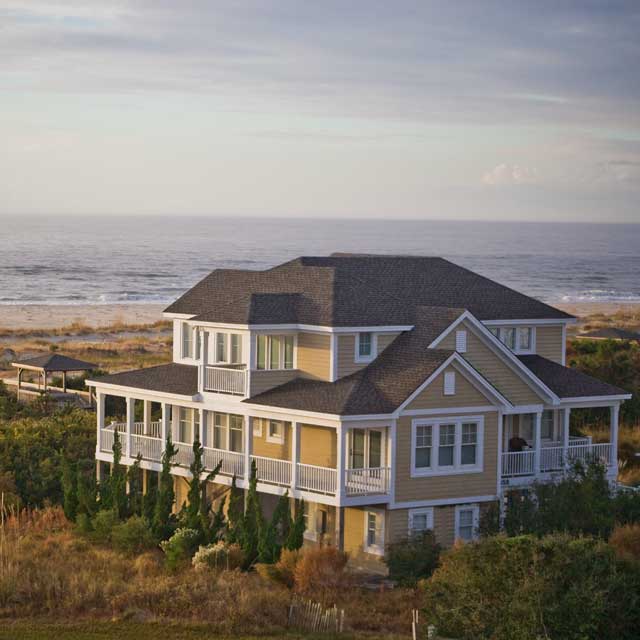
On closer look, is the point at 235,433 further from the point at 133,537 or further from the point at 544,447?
the point at 544,447

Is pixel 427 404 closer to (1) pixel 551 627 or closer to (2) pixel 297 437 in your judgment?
(2) pixel 297 437

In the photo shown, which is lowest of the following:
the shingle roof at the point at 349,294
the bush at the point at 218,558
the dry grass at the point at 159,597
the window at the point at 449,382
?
the dry grass at the point at 159,597

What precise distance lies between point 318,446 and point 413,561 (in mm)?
5013

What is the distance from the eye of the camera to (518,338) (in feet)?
143

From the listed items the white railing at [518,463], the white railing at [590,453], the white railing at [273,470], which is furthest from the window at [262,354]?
the white railing at [590,453]

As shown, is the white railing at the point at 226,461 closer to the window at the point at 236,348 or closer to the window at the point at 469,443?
the window at the point at 236,348

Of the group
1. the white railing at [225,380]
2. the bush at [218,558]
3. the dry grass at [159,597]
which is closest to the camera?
the dry grass at [159,597]

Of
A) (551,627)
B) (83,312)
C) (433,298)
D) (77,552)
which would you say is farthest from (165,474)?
(83,312)

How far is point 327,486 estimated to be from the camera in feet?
120

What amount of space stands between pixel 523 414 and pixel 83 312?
100887 millimetres

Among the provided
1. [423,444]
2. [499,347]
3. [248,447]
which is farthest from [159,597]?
[499,347]

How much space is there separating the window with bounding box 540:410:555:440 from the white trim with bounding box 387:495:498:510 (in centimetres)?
439

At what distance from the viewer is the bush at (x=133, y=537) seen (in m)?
36.7

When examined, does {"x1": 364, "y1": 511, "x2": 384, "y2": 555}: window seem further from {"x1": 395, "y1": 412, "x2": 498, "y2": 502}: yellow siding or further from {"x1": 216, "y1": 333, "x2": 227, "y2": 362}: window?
{"x1": 216, "y1": 333, "x2": 227, "y2": 362}: window
